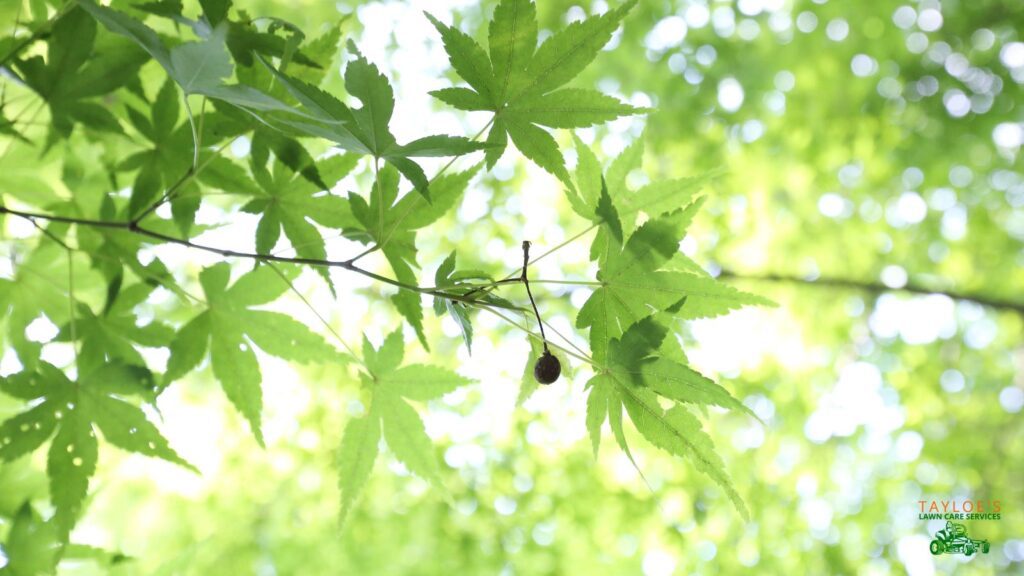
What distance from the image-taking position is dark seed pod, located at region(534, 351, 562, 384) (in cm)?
112

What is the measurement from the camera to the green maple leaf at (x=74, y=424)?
133cm

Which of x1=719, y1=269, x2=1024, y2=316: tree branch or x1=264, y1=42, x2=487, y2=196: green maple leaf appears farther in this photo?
x1=719, y1=269, x2=1024, y2=316: tree branch

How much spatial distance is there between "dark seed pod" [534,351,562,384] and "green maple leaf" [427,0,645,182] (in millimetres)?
286

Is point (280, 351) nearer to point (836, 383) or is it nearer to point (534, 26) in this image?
point (534, 26)

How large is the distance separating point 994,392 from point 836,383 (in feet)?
6.04

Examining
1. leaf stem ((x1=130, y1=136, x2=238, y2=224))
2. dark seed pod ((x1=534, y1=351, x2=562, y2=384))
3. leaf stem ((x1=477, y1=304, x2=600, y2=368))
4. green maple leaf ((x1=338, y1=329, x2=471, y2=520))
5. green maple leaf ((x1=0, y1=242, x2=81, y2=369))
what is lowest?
green maple leaf ((x1=338, y1=329, x2=471, y2=520))

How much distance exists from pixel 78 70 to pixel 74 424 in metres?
0.66

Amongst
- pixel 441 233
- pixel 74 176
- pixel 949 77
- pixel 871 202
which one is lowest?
pixel 871 202

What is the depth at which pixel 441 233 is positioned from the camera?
4.77 metres

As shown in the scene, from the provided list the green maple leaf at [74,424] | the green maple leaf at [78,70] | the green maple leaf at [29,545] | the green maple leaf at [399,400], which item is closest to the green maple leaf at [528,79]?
the green maple leaf at [399,400]

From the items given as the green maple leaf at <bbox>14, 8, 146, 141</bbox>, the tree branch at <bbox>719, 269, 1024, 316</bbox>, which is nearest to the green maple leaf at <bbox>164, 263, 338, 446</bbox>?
the green maple leaf at <bbox>14, 8, 146, 141</bbox>

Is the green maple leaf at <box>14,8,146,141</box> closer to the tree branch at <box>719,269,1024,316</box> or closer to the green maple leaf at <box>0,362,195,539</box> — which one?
the green maple leaf at <box>0,362,195,539</box>

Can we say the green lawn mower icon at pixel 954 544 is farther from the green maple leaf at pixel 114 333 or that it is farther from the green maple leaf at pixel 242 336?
the green maple leaf at pixel 114 333

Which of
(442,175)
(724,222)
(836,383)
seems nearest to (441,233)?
(724,222)
